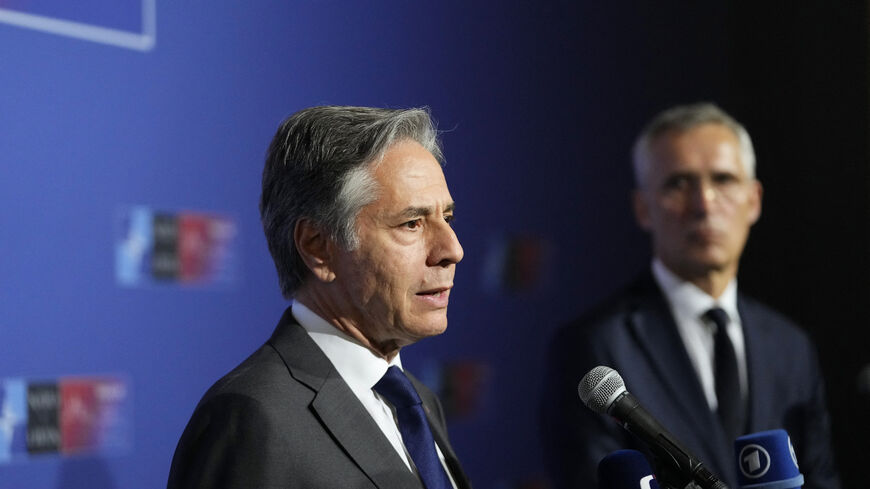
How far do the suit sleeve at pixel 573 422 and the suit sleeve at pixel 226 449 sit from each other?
4.10 ft

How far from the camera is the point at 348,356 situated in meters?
2.02

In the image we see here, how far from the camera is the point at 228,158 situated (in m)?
2.70

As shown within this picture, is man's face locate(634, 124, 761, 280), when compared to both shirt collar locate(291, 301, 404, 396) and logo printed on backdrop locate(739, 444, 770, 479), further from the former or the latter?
logo printed on backdrop locate(739, 444, 770, 479)

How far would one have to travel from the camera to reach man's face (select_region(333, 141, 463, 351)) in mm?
2025

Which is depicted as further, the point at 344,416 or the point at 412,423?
the point at 412,423

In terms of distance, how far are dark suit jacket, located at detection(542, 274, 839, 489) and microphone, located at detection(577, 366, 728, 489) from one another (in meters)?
1.23

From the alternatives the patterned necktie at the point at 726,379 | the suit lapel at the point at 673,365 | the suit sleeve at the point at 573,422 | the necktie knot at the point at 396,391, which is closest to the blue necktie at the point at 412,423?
the necktie knot at the point at 396,391

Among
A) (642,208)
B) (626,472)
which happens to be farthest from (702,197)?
(626,472)

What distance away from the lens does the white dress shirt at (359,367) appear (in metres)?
2.01

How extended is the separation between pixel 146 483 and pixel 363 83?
131 cm

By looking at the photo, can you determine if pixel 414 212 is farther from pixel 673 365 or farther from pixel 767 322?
pixel 767 322

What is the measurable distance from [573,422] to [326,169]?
123 cm

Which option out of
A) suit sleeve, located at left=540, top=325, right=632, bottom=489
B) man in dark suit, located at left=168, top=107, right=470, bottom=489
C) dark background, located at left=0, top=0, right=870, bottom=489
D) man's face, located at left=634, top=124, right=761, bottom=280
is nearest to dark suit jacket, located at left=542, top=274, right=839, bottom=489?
suit sleeve, located at left=540, top=325, right=632, bottom=489

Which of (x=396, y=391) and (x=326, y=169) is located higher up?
(x=326, y=169)
